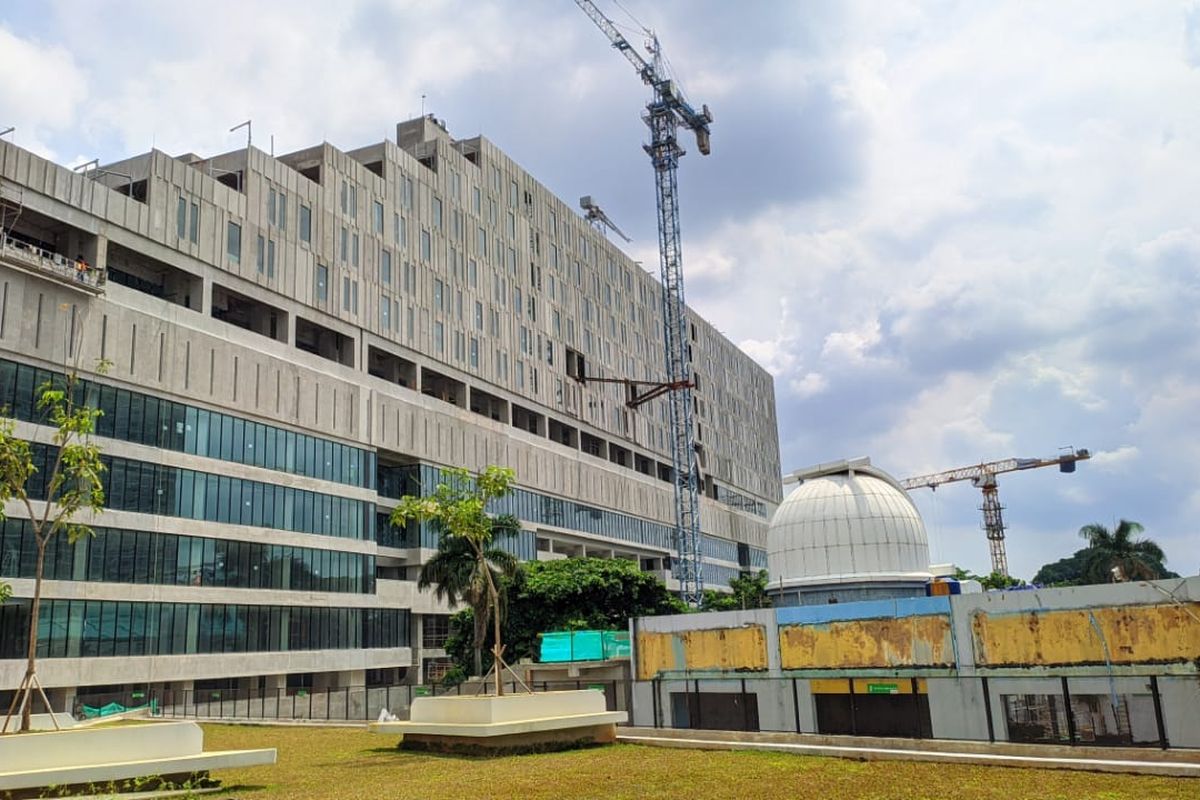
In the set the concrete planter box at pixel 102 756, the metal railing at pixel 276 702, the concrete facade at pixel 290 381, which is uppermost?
the concrete facade at pixel 290 381

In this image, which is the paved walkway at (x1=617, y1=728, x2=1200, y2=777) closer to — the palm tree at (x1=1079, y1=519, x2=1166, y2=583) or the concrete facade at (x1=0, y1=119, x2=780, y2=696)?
the concrete facade at (x1=0, y1=119, x2=780, y2=696)

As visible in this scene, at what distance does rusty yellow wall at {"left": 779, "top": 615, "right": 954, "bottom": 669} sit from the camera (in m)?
33.5

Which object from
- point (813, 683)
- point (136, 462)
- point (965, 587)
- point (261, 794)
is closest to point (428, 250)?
point (136, 462)

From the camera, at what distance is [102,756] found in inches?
770

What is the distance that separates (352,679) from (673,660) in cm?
3765

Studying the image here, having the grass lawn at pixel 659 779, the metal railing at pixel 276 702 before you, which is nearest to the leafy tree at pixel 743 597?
the metal railing at pixel 276 702

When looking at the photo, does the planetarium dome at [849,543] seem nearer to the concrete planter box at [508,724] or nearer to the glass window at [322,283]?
the concrete planter box at [508,724]

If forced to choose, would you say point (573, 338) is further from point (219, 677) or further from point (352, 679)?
point (219, 677)

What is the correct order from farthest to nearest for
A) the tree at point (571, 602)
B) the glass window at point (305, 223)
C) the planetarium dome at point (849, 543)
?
the glass window at point (305, 223)
the tree at point (571, 602)
the planetarium dome at point (849, 543)

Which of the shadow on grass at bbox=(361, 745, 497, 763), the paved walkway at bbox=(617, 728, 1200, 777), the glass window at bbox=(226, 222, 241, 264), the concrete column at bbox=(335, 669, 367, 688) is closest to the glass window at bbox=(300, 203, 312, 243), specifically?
the glass window at bbox=(226, 222, 241, 264)

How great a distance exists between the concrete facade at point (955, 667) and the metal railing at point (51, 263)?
119ft

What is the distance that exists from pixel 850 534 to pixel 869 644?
17424 millimetres

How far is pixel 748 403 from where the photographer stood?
15275 cm

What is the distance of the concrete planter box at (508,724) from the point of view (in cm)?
2705
